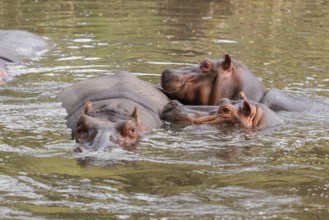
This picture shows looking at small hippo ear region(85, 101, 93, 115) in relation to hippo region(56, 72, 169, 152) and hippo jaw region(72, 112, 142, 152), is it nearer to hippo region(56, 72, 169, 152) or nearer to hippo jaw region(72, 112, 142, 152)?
hippo region(56, 72, 169, 152)

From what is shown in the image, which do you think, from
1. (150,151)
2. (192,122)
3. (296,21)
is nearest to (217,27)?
(296,21)

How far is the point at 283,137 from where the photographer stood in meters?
8.34

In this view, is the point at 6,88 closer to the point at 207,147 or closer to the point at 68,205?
the point at 207,147

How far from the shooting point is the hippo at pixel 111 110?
756 cm

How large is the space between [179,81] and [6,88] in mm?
2218

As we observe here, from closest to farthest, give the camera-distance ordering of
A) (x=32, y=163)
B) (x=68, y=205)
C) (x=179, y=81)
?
1. (x=68, y=205)
2. (x=32, y=163)
3. (x=179, y=81)

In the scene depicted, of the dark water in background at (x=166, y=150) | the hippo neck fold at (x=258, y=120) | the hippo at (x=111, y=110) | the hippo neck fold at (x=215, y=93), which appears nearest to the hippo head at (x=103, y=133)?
the hippo at (x=111, y=110)

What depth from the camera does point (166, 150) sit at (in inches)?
303

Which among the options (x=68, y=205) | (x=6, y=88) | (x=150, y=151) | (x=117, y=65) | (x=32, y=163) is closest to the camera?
(x=68, y=205)

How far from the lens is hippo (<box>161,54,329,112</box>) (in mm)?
9680

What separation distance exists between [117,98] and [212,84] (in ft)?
5.00

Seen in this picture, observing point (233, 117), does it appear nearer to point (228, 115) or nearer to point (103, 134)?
point (228, 115)

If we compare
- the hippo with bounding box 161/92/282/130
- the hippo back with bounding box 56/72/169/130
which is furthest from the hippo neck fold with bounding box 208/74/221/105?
the hippo with bounding box 161/92/282/130

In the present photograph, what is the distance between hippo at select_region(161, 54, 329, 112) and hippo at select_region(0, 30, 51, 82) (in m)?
3.39
